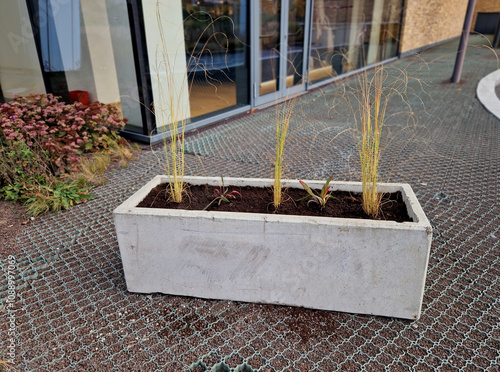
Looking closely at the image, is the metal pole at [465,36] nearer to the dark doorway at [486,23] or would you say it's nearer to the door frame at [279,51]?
the door frame at [279,51]

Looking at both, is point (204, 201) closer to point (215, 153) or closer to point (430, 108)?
point (215, 153)

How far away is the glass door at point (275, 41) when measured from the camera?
17.2 feet

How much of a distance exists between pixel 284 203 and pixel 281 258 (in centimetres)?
36

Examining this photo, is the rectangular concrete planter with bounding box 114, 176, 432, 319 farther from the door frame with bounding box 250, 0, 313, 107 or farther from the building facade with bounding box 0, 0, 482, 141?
the door frame with bounding box 250, 0, 313, 107

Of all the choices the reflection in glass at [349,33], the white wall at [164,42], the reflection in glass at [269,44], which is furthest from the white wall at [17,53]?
the reflection in glass at [349,33]

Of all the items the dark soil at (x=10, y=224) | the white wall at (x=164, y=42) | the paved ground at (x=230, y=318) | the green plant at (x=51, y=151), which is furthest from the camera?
the white wall at (x=164, y=42)

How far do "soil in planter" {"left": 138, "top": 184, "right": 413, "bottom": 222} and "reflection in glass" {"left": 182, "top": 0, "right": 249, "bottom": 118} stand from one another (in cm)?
231

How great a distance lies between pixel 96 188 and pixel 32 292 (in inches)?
52.0

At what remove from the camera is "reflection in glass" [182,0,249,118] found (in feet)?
13.9

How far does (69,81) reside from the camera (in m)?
4.30

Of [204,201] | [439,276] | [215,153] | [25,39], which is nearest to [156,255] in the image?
[204,201]

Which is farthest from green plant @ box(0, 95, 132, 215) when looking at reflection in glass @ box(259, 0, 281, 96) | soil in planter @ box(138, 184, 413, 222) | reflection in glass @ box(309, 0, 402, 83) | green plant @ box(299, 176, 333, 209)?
reflection in glass @ box(309, 0, 402, 83)

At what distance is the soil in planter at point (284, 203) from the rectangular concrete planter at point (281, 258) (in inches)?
3.5

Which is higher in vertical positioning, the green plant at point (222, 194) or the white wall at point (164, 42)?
the white wall at point (164, 42)
